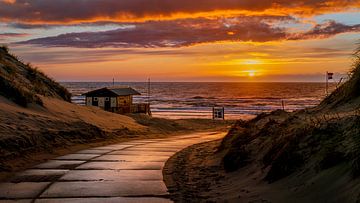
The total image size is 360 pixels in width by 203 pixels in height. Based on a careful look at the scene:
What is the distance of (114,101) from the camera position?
176 feet

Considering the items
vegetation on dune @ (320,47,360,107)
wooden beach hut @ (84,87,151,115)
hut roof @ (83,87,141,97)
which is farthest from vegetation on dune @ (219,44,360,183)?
hut roof @ (83,87,141,97)

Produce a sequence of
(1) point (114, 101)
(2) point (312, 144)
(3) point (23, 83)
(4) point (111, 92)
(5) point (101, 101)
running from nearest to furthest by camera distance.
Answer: (2) point (312, 144) < (3) point (23, 83) < (1) point (114, 101) < (4) point (111, 92) < (5) point (101, 101)

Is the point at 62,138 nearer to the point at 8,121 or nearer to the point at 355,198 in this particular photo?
the point at 8,121

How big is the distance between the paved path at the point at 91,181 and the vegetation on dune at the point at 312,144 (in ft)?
7.20

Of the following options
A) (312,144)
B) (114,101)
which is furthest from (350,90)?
(114,101)

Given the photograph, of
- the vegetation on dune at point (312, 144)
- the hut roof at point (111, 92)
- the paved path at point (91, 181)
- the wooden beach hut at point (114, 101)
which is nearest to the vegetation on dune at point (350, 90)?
the vegetation on dune at point (312, 144)

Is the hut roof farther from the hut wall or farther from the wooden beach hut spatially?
the hut wall

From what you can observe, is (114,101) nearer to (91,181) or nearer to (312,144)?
(91,181)

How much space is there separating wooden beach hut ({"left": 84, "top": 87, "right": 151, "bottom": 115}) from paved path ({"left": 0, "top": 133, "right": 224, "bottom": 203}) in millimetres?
38665

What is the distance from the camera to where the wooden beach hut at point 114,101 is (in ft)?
174

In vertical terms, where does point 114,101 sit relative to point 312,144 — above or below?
below

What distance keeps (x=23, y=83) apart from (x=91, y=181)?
49.9 ft

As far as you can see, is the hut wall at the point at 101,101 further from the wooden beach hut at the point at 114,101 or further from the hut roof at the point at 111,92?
the hut roof at the point at 111,92

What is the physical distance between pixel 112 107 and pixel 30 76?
25.6 metres
